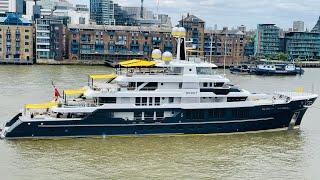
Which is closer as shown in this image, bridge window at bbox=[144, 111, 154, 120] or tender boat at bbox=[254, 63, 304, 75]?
bridge window at bbox=[144, 111, 154, 120]

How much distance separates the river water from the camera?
18.0 meters

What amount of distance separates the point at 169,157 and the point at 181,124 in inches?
132

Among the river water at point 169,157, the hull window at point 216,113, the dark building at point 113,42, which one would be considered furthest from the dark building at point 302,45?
the hull window at point 216,113

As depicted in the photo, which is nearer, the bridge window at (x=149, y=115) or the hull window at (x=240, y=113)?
the bridge window at (x=149, y=115)

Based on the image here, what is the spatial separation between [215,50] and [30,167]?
6669 centimetres

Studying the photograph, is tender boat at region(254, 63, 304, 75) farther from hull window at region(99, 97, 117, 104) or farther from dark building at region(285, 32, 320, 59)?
hull window at region(99, 97, 117, 104)

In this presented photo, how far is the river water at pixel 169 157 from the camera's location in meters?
18.0

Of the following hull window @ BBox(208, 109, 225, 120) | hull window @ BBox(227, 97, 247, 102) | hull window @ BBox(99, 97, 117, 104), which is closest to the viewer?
hull window @ BBox(99, 97, 117, 104)

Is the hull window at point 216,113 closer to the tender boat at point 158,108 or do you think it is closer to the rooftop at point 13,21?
the tender boat at point 158,108

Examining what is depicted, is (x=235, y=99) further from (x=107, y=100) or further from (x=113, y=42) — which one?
(x=113, y=42)

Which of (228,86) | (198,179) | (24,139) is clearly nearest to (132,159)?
(198,179)

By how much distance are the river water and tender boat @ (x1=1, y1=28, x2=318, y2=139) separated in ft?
1.45

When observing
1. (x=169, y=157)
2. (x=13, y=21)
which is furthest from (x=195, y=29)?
(x=169, y=157)

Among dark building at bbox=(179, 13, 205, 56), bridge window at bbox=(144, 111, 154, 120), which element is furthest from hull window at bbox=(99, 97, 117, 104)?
dark building at bbox=(179, 13, 205, 56)
